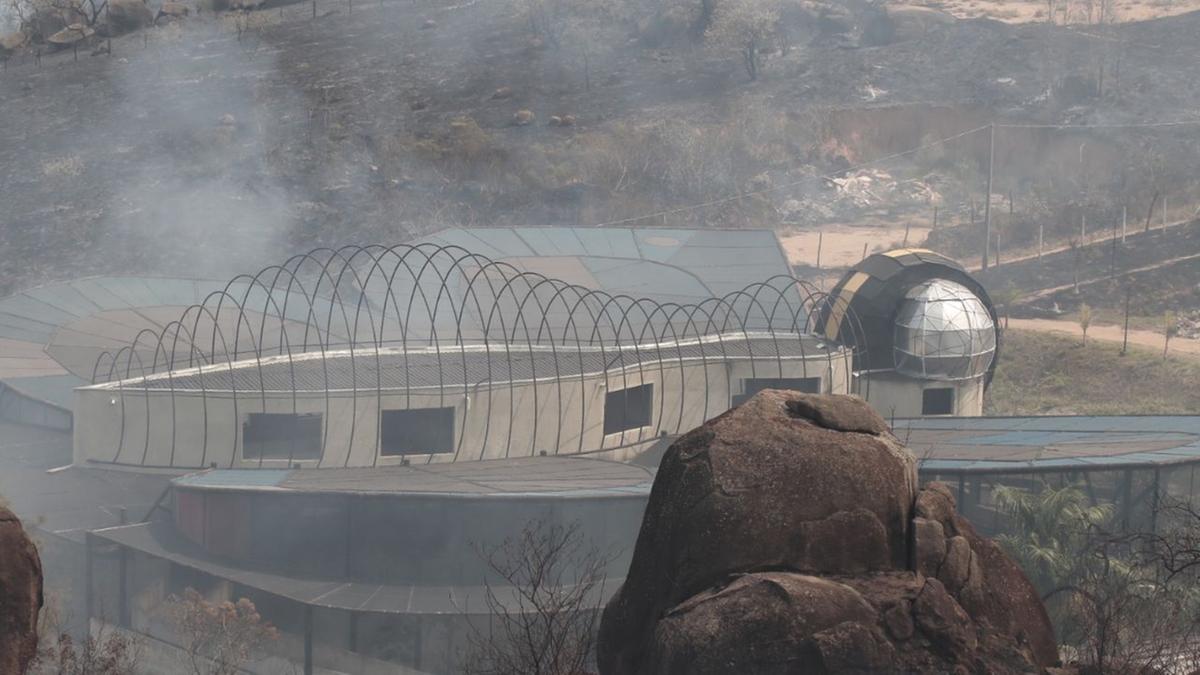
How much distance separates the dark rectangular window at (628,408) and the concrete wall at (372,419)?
0.15m

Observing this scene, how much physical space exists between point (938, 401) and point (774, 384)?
5.64 metres

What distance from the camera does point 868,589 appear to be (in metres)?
11.5

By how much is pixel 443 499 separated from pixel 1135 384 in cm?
2930

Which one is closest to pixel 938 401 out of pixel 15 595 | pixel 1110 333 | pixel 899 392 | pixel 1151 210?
pixel 899 392

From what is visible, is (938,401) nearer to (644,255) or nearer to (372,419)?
(644,255)

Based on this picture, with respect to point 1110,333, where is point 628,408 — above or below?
below

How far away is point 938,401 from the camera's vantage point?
38.6 metres

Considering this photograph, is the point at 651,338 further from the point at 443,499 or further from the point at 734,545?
the point at 734,545

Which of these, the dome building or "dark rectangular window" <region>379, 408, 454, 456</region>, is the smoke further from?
"dark rectangular window" <region>379, 408, 454, 456</region>

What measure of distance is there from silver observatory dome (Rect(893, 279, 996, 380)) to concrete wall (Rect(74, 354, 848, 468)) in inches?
193

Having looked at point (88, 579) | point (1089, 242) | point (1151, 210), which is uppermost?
point (1151, 210)

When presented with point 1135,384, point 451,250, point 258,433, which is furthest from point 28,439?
point 1135,384

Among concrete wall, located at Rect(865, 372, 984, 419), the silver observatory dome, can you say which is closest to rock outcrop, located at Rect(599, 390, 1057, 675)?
the silver observatory dome

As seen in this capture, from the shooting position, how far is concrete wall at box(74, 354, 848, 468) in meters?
29.3
